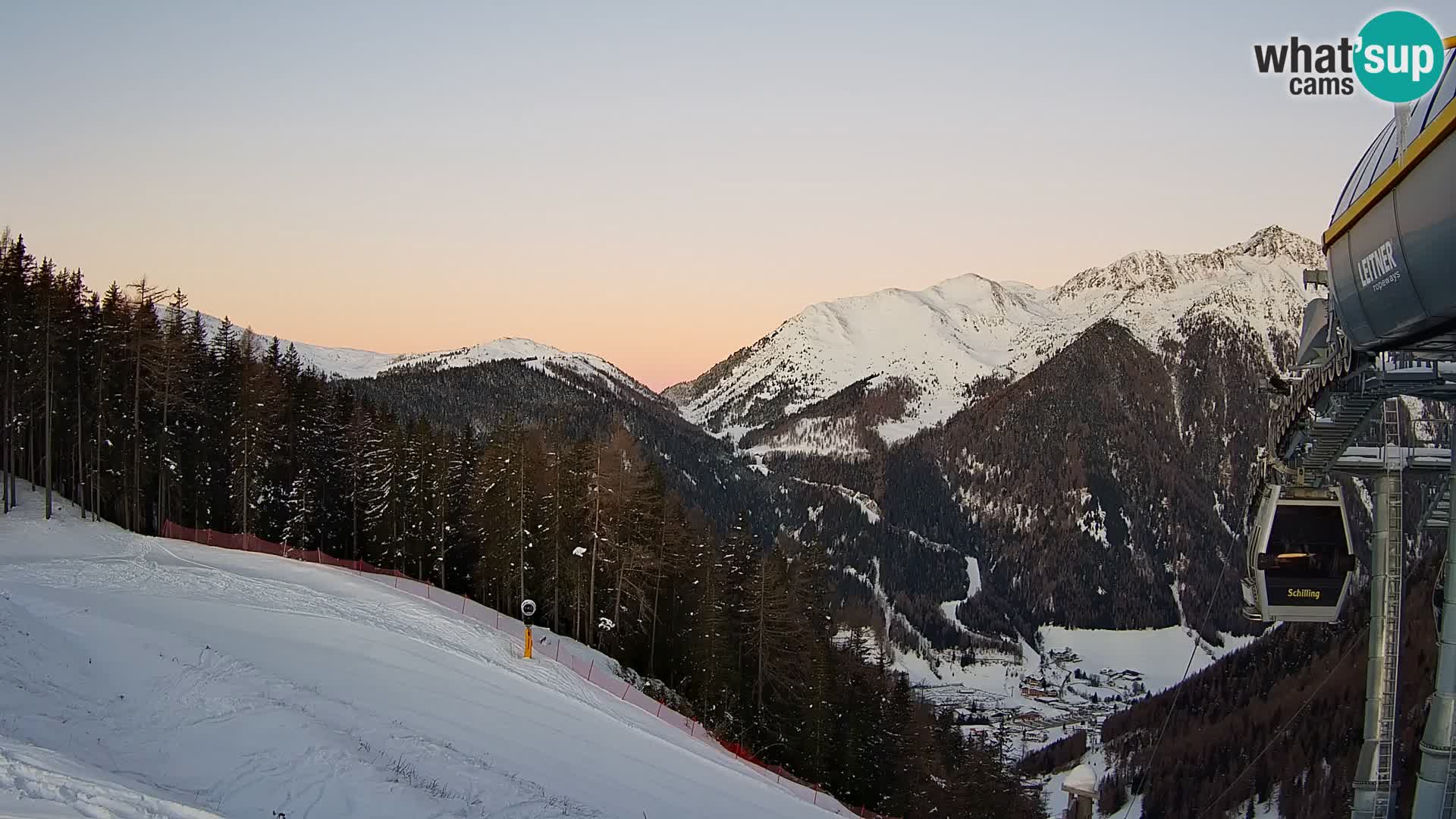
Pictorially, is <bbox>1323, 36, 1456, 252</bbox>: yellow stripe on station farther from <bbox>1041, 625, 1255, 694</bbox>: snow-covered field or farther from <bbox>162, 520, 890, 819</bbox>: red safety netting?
<bbox>1041, 625, 1255, 694</bbox>: snow-covered field

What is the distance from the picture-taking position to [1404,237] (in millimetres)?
7480

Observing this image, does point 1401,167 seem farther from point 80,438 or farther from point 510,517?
point 80,438

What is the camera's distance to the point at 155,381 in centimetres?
4409

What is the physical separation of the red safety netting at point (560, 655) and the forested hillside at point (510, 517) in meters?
1.78

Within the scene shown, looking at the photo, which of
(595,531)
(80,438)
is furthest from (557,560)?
(80,438)

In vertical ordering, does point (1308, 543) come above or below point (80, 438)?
below

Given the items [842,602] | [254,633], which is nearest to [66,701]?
[254,633]

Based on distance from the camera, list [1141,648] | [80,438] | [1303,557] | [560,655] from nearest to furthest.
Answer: [1303,557] < [560,655] < [80,438] < [1141,648]

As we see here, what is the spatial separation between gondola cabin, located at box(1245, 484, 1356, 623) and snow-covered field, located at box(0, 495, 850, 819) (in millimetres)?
9882

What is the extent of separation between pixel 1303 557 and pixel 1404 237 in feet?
31.9

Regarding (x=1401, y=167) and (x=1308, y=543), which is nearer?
(x=1401, y=167)

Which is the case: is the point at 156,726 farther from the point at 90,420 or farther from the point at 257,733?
the point at 90,420

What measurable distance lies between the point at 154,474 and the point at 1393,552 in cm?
4850

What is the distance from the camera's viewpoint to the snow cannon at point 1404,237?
676 centimetres
